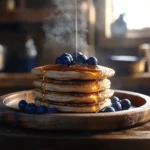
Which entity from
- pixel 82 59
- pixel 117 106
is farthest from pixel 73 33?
pixel 117 106

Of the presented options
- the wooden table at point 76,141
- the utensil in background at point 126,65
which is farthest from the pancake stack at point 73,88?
the utensil in background at point 126,65

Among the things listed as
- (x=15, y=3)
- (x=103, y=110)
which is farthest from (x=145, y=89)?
(x=103, y=110)

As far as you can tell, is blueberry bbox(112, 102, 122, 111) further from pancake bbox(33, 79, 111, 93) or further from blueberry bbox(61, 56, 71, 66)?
blueberry bbox(61, 56, 71, 66)

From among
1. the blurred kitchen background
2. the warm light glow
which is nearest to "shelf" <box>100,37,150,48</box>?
the blurred kitchen background

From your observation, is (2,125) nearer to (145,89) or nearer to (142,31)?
(145,89)

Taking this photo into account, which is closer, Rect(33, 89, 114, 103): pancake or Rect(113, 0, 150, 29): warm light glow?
Rect(33, 89, 114, 103): pancake

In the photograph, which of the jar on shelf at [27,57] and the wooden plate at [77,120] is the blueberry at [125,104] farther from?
the jar on shelf at [27,57]
